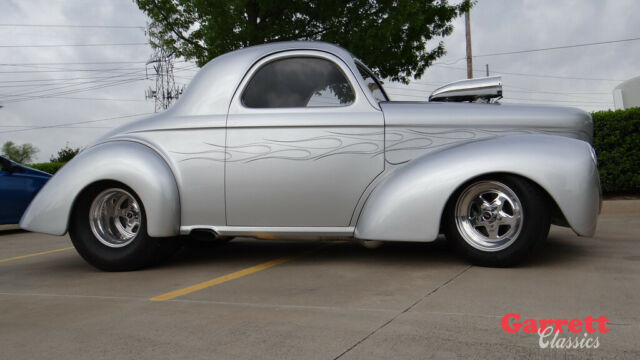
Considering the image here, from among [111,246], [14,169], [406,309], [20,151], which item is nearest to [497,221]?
[406,309]

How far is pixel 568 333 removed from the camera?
230cm

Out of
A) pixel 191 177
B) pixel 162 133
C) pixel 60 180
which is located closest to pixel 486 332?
pixel 191 177

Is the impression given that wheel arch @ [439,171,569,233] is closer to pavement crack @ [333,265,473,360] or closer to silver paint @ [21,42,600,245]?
silver paint @ [21,42,600,245]

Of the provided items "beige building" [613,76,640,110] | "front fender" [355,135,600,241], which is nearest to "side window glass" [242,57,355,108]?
"front fender" [355,135,600,241]

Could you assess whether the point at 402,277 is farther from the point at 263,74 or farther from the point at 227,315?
the point at 263,74

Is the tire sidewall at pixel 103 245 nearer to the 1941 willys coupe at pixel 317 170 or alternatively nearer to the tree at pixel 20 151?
the 1941 willys coupe at pixel 317 170

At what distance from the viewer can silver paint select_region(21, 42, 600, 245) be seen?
13.4 feet

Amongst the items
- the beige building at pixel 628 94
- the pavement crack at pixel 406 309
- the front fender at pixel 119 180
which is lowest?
the pavement crack at pixel 406 309

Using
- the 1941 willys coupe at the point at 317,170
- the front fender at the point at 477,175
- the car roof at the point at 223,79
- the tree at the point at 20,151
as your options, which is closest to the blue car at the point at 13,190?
the 1941 willys coupe at the point at 317,170

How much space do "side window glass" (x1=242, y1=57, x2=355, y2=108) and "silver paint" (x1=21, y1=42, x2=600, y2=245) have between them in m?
0.08

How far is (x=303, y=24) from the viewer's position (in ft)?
38.2

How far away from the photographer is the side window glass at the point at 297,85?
4.32 m

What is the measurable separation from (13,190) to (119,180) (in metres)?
5.47

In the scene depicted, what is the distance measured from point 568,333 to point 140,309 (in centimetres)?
225
